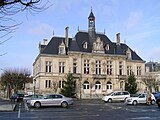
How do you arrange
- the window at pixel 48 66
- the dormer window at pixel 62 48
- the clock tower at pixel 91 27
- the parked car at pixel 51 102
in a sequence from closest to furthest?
the parked car at pixel 51 102 → the window at pixel 48 66 → the dormer window at pixel 62 48 → the clock tower at pixel 91 27

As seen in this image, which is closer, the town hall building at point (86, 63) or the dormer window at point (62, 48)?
the town hall building at point (86, 63)

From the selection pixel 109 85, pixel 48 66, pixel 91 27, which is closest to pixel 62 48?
pixel 48 66

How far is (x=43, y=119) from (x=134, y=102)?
20.7 metres

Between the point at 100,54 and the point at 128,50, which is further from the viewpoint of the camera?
the point at 128,50

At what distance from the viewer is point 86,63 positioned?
63156mm

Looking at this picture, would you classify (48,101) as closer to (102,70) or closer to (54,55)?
(54,55)

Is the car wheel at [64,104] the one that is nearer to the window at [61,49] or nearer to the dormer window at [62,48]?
the dormer window at [62,48]

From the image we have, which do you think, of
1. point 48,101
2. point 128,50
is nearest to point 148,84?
point 128,50

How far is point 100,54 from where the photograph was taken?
64375mm

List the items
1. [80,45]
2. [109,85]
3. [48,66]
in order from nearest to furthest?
[48,66]
[80,45]
[109,85]

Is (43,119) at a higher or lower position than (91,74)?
lower

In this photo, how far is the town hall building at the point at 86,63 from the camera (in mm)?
60125

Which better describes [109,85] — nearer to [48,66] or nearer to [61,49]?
[61,49]

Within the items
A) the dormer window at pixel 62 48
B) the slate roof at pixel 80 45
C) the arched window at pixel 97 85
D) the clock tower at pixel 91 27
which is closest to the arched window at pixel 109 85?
the arched window at pixel 97 85
